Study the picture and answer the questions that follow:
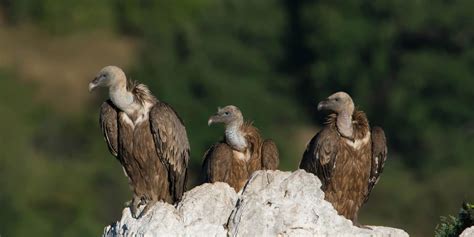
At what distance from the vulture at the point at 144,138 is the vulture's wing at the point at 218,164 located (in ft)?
1.22

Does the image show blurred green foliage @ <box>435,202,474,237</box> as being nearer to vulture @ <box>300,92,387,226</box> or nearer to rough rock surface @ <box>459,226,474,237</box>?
rough rock surface @ <box>459,226,474,237</box>

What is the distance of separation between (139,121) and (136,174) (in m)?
0.51

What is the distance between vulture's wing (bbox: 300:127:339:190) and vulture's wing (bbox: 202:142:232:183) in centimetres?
77

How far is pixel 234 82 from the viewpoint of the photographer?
57938 mm

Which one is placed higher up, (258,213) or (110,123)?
(110,123)

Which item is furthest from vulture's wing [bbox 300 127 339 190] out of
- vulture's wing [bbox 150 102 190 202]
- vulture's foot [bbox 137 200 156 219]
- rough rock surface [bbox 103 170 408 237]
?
rough rock surface [bbox 103 170 408 237]

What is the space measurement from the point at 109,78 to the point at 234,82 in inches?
1527

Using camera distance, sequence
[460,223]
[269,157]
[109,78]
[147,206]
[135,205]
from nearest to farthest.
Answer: [460,223] → [147,206] → [135,205] → [109,78] → [269,157]

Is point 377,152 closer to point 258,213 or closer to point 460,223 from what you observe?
point 460,223

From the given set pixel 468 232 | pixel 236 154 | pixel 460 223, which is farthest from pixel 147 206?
pixel 468 232

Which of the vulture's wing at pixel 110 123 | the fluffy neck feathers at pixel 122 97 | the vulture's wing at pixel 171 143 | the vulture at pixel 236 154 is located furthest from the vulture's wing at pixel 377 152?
the vulture's wing at pixel 110 123

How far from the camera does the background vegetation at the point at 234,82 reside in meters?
48.5

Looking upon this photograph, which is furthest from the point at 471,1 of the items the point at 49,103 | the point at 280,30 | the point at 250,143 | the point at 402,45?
the point at 250,143

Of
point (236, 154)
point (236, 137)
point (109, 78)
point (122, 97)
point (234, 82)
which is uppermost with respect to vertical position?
point (234, 82)
